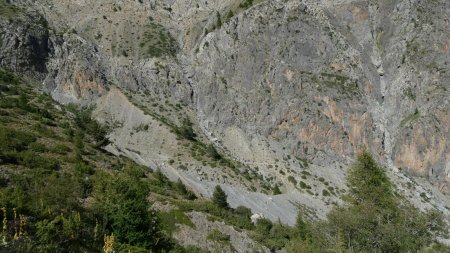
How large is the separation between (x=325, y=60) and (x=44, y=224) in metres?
89.3

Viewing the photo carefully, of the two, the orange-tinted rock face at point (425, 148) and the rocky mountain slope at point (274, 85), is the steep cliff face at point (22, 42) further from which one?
the orange-tinted rock face at point (425, 148)

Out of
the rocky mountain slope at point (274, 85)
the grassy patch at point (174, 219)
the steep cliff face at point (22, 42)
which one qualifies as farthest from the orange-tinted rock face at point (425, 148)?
the steep cliff face at point (22, 42)

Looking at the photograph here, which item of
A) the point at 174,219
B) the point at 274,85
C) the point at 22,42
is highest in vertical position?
the point at 22,42

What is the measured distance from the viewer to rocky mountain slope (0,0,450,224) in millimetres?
80625

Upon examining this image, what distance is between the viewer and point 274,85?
3730 inches

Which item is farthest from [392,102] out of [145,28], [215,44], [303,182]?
[145,28]

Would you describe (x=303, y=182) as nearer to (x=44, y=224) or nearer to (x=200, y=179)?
(x=200, y=179)

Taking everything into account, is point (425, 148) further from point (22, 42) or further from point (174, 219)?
point (22, 42)

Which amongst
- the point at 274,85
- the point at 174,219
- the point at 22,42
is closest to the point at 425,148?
the point at 274,85

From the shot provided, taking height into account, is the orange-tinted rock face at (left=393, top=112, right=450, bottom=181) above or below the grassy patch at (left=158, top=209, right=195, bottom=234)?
below

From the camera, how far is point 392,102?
90750 mm

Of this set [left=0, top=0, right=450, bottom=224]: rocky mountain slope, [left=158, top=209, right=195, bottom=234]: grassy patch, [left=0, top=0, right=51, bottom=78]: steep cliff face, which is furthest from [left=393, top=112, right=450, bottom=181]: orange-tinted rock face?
[left=0, top=0, right=51, bottom=78]: steep cliff face

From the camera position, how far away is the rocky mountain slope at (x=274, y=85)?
80.6 meters

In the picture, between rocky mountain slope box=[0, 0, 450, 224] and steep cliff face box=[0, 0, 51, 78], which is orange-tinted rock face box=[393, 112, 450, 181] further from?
steep cliff face box=[0, 0, 51, 78]
